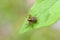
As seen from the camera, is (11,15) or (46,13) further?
(11,15)

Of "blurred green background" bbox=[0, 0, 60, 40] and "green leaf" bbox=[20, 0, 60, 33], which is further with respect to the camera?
"blurred green background" bbox=[0, 0, 60, 40]

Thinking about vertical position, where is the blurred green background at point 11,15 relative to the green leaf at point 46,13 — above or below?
above

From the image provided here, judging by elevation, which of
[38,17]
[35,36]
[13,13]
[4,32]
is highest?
[13,13]

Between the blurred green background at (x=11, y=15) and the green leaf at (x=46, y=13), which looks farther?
the blurred green background at (x=11, y=15)

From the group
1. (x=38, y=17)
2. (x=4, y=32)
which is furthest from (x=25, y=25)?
(x=4, y=32)

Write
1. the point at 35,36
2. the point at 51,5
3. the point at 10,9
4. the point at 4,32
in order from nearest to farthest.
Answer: the point at 51,5, the point at 35,36, the point at 4,32, the point at 10,9

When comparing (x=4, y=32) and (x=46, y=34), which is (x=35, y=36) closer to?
(x=46, y=34)

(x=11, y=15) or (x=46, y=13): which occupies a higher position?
(x=11, y=15)

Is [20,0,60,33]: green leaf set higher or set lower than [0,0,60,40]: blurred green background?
lower
